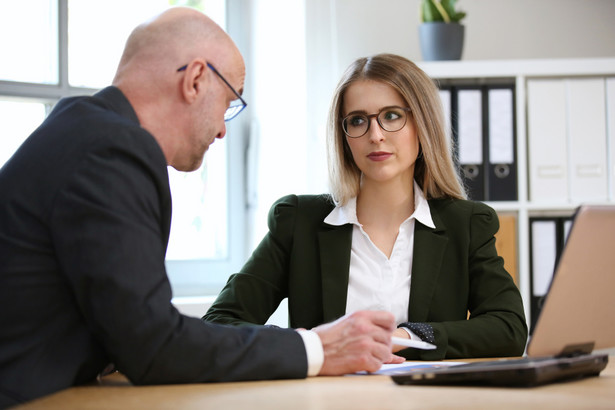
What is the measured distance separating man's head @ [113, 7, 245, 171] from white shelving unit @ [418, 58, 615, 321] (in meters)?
1.50

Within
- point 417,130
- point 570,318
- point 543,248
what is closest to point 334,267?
point 417,130

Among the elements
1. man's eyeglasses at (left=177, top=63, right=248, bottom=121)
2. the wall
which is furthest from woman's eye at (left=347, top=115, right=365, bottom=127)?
the wall

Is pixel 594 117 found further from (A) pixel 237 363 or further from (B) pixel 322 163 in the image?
(A) pixel 237 363

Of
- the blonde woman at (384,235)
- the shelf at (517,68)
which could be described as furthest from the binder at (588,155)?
the blonde woman at (384,235)

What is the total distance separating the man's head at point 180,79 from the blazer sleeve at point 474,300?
0.68m

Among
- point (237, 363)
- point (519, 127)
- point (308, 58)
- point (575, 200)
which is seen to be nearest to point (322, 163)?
point (308, 58)

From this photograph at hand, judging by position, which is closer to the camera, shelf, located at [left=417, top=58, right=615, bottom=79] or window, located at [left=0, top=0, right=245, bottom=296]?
shelf, located at [left=417, top=58, right=615, bottom=79]

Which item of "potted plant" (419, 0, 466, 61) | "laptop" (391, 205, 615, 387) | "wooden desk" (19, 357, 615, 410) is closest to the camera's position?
"wooden desk" (19, 357, 615, 410)

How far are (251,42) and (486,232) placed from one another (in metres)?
1.89

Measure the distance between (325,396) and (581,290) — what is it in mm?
419

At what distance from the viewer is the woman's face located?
6.14ft

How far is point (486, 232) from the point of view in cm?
189

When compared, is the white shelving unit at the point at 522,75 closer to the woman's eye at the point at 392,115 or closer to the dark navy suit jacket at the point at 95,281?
the woman's eye at the point at 392,115

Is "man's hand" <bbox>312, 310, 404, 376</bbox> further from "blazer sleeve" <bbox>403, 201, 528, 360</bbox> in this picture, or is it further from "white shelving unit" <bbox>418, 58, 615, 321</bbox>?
"white shelving unit" <bbox>418, 58, 615, 321</bbox>
